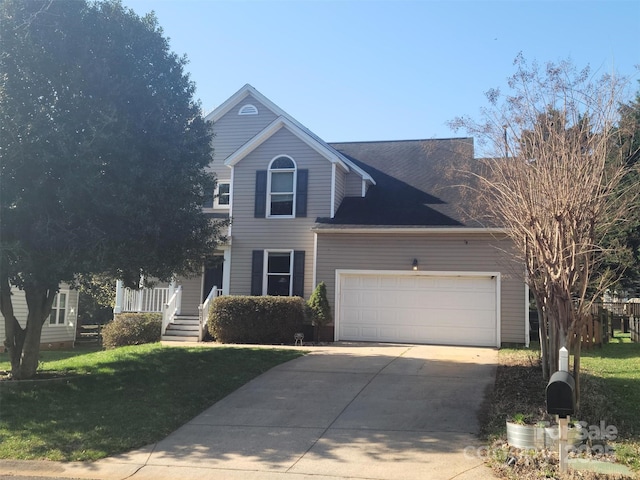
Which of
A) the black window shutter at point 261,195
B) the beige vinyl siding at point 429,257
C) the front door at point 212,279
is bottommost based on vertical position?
the front door at point 212,279

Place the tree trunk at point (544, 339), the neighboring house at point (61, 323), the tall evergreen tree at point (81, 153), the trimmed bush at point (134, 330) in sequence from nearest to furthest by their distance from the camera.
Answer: the tall evergreen tree at point (81, 153) → the tree trunk at point (544, 339) → the trimmed bush at point (134, 330) → the neighboring house at point (61, 323)

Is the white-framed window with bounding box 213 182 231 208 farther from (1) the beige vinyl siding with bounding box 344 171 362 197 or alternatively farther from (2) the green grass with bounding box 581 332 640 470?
(2) the green grass with bounding box 581 332 640 470

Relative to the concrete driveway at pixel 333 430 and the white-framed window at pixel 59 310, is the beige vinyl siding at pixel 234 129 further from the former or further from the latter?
the white-framed window at pixel 59 310

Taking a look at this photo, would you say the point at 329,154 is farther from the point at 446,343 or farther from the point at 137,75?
the point at 137,75

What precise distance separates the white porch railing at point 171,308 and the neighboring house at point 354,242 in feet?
0.20

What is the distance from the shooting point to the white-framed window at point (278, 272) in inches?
703

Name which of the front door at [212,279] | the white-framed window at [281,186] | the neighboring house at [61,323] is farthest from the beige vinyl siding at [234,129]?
the neighboring house at [61,323]

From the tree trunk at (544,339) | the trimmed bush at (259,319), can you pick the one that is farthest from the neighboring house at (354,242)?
the tree trunk at (544,339)

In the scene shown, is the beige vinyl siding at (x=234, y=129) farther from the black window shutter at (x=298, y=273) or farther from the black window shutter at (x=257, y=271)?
the black window shutter at (x=298, y=273)

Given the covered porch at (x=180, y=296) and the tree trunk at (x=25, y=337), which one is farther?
the covered porch at (x=180, y=296)

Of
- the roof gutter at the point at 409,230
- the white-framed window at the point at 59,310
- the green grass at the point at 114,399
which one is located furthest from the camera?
the white-framed window at the point at 59,310

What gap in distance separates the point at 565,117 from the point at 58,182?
859 cm

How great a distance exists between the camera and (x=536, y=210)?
26.8 feet

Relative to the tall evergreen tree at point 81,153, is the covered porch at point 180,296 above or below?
below
